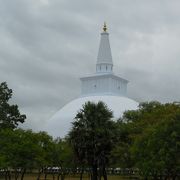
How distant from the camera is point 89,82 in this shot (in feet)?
419

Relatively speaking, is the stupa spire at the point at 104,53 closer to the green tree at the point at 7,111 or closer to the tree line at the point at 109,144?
the green tree at the point at 7,111

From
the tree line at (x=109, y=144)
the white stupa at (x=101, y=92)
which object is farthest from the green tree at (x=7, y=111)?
the white stupa at (x=101, y=92)

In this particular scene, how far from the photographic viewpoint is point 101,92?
12581 cm

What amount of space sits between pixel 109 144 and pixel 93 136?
2.10 metres

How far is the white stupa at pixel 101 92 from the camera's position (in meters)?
121

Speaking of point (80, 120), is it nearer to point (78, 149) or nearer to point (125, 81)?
point (78, 149)

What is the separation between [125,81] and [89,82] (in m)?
9.31

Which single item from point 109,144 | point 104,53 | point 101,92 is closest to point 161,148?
point 109,144

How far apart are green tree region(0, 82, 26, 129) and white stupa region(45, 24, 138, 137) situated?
104 ft

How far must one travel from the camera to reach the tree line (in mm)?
44125

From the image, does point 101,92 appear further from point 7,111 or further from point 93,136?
point 93,136

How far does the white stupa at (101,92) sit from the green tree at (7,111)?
104 feet

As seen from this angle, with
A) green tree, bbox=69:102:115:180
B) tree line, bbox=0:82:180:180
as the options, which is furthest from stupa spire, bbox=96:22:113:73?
green tree, bbox=69:102:115:180

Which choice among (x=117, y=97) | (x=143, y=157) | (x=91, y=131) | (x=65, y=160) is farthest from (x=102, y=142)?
(x=117, y=97)
